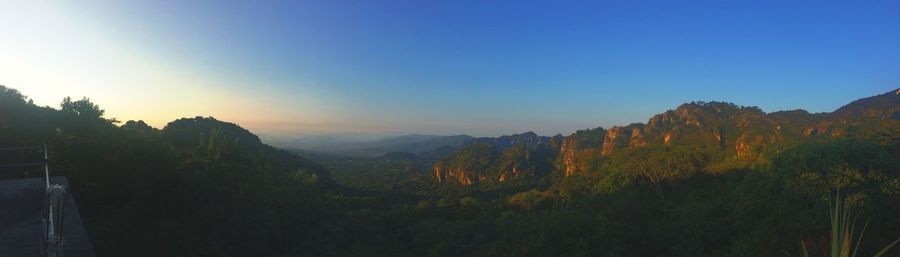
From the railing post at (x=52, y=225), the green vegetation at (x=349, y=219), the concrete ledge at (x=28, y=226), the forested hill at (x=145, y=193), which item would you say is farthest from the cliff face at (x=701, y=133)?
the railing post at (x=52, y=225)

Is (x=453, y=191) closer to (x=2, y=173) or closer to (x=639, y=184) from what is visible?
(x=639, y=184)

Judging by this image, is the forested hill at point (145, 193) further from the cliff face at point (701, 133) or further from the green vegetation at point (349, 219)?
the cliff face at point (701, 133)

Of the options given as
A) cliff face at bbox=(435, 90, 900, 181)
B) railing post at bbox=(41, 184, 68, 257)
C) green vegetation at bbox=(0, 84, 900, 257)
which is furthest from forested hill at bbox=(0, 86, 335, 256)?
cliff face at bbox=(435, 90, 900, 181)

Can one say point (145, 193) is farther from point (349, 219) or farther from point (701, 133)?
point (701, 133)

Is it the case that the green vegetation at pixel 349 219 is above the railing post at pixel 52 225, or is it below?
below

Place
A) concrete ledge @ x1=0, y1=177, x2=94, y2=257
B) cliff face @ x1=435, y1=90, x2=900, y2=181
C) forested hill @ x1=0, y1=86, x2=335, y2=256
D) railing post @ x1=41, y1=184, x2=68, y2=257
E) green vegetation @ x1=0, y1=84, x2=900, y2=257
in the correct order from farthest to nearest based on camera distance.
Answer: cliff face @ x1=435, y1=90, x2=900, y2=181 < green vegetation @ x1=0, y1=84, x2=900, y2=257 < forested hill @ x1=0, y1=86, x2=335, y2=256 < concrete ledge @ x1=0, y1=177, x2=94, y2=257 < railing post @ x1=41, y1=184, x2=68, y2=257

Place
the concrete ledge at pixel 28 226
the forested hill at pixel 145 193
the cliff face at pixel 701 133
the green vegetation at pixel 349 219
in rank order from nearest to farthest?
the concrete ledge at pixel 28 226, the forested hill at pixel 145 193, the green vegetation at pixel 349 219, the cliff face at pixel 701 133

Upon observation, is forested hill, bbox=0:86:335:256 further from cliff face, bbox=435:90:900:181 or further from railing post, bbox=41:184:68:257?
cliff face, bbox=435:90:900:181

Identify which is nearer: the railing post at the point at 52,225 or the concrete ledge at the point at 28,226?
the railing post at the point at 52,225

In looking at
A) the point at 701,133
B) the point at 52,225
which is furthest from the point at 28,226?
the point at 701,133
